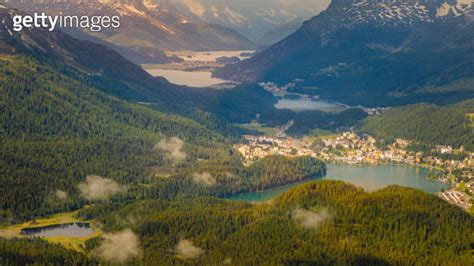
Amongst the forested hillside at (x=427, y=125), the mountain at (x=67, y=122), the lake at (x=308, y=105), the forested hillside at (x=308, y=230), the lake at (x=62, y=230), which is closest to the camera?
the forested hillside at (x=308, y=230)

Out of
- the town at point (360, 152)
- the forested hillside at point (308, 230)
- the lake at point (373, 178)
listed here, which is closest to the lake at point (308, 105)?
the town at point (360, 152)

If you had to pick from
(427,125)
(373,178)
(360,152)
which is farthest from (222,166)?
(427,125)

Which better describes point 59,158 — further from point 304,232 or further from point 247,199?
point 304,232

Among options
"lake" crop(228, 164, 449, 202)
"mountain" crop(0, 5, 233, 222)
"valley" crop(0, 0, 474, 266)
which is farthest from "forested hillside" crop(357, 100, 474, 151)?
"mountain" crop(0, 5, 233, 222)

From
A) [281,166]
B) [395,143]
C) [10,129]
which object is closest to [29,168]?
[10,129]

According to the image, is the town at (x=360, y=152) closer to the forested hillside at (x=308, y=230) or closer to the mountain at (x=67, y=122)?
the mountain at (x=67, y=122)
